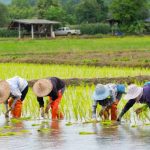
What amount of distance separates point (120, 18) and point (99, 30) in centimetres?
257

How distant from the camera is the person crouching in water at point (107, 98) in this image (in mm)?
9242

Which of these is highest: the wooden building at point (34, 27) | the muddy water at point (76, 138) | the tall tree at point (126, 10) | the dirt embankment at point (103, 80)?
the tall tree at point (126, 10)

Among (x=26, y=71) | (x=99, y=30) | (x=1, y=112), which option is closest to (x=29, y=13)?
(x=99, y=30)

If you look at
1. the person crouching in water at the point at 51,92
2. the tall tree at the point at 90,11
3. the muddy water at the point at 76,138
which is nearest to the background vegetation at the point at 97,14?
the tall tree at the point at 90,11

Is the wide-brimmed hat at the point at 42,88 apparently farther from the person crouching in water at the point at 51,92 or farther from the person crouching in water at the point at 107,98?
the person crouching in water at the point at 107,98

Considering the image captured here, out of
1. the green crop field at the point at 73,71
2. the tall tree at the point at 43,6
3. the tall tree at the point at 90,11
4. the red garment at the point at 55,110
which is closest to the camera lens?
Answer: the red garment at the point at 55,110

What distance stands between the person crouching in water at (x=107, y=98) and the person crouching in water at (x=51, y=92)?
2.87 ft

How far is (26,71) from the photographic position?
765 inches

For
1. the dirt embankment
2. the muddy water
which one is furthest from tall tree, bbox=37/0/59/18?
the muddy water

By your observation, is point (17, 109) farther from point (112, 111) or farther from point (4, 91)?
point (112, 111)

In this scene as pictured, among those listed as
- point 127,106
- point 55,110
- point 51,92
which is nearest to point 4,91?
point 51,92

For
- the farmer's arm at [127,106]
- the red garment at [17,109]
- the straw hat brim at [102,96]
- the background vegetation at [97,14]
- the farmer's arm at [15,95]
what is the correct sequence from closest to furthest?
the farmer's arm at [127,106], the straw hat brim at [102,96], the farmer's arm at [15,95], the red garment at [17,109], the background vegetation at [97,14]

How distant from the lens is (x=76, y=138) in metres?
7.96

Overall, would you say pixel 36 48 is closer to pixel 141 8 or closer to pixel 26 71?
pixel 26 71
